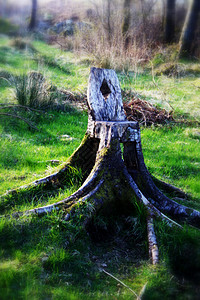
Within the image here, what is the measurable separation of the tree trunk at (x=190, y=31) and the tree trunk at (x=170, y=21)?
2.07 metres

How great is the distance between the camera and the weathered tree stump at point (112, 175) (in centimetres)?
285

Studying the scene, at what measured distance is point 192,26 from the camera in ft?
51.3

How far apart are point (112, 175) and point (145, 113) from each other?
548cm

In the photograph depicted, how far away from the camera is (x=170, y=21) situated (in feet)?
59.2

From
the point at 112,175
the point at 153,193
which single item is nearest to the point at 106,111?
the point at 112,175

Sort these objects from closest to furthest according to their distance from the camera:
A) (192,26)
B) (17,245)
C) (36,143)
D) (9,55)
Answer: (17,245) < (36,143) < (9,55) < (192,26)

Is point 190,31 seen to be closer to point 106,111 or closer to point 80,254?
point 106,111

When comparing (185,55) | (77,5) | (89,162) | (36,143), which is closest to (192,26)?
(185,55)

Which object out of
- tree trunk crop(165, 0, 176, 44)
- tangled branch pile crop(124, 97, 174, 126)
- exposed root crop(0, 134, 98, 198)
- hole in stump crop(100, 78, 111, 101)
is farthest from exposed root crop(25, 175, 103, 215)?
tree trunk crop(165, 0, 176, 44)

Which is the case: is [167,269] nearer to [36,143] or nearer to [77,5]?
[36,143]

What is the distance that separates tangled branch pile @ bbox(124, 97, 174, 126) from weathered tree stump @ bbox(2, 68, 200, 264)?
4.45m

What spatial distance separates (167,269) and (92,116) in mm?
2147

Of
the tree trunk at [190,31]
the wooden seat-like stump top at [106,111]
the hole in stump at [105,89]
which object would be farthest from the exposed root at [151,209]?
the tree trunk at [190,31]

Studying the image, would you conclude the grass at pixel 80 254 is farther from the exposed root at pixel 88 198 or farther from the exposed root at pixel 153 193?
the exposed root at pixel 153 193
